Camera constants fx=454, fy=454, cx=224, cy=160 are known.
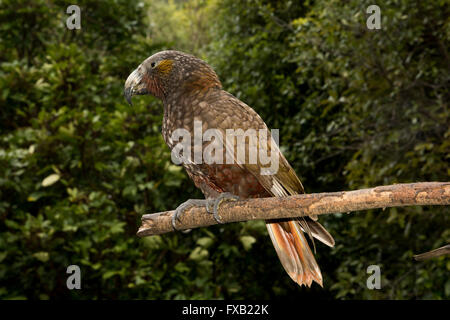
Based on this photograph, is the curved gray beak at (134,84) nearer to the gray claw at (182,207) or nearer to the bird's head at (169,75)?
the bird's head at (169,75)

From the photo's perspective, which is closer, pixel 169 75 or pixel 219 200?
pixel 219 200

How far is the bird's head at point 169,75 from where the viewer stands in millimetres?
2256

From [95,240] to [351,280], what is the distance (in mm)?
2702

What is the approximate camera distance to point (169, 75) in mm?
2271

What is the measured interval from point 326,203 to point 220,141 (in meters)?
0.62

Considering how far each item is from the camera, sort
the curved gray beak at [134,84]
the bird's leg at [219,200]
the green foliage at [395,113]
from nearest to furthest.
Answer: the bird's leg at [219,200], the curved gray beak at [134,84], the green foliage at [395,113]

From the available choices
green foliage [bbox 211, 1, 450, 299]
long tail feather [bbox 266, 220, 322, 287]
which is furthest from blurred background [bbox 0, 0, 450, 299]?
long tail feather [bbox 266, 220, 322, 287]

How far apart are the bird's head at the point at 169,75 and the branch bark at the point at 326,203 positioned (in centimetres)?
62

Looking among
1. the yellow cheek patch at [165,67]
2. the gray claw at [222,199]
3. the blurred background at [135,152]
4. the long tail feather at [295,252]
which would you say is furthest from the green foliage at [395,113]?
the yellow cheek patch at [165,67]

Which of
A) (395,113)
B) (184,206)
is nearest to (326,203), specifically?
(184,206)

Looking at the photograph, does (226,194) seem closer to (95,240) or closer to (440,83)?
(95,240)

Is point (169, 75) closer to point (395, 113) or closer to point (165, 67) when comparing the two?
point (165, 67)

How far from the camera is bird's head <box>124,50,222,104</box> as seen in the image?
2.26 metres
